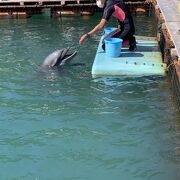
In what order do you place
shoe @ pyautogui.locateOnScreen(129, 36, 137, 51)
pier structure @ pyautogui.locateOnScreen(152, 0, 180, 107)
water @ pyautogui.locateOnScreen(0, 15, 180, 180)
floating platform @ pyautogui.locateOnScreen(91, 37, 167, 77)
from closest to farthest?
water @ pyautogui.locateOnScreen(0, 15, 180, 180), pier structure @ pyautogui.locateOnScreen(152, 0, 180, 107), floating platform @ pyautogui.locateOnScreen(91, 37, 167, 77), shoe @ pyautogui.locateOnScreen(129, 36, 137, 51)

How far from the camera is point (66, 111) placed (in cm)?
830

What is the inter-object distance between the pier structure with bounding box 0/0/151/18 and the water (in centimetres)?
829

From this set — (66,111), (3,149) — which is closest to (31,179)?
(3,149)

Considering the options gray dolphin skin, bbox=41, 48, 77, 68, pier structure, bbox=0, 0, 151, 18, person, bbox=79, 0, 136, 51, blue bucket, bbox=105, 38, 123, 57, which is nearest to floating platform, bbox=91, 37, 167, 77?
blue bucket, bbox=105, 38, 123, 57

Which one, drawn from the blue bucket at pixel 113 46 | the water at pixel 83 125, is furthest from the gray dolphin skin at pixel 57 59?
the blue bucket at pixel 113 46

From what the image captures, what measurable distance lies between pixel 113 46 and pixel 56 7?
33.8ft

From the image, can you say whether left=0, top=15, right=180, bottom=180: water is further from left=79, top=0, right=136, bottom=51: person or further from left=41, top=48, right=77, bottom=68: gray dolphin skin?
left=79, top=0, right=136, bottom=51: person

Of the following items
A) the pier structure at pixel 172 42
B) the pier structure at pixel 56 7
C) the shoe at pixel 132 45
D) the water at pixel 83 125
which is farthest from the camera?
the pier structure at pixel 56 7

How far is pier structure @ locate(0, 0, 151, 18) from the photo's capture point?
19.9 m

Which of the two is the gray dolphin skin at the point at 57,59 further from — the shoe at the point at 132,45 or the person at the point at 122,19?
the shoe at the point at 132,45

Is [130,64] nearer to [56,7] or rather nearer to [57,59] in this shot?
[57,59]

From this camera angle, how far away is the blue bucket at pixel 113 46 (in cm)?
1023

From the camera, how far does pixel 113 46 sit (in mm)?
10281

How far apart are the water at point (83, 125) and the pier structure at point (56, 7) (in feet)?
27.2
